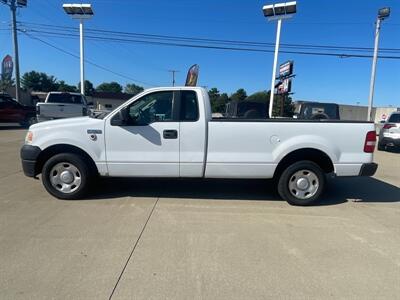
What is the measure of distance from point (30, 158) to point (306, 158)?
15.6 feet

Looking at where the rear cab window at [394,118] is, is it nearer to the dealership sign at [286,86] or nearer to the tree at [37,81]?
the dealership sign at [286,86]

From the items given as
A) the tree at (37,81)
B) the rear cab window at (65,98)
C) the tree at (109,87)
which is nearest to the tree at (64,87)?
the tree at (37,81)

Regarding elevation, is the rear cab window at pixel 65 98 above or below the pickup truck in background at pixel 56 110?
above

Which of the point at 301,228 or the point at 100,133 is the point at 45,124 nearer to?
the point at 100,133

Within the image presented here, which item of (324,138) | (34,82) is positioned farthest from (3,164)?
(34,82)

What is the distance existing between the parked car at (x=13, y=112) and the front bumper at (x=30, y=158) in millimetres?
16731

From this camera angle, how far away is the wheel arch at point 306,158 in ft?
18.8

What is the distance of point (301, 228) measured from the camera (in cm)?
473

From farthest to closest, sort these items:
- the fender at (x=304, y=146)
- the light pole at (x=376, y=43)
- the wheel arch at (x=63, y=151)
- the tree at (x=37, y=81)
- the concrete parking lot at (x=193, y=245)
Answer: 1. the tree at (x=37, y=81)
2. the light pole at (x=376, y=43)
3. the wheel arch at (x=63, y=151)
4. the fender at (x=304, y=146)
5. the concrete parking lot at (x=193, y=245)

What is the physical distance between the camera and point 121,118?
5.48m

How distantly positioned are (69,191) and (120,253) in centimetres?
239

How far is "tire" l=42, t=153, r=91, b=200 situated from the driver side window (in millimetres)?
1191

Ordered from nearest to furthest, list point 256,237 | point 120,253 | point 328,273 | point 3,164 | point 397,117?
point 328,273 < point 120,253 < point 256,237 < point 3,164 < point 397,117

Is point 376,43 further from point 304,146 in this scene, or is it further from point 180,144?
point 180,144
